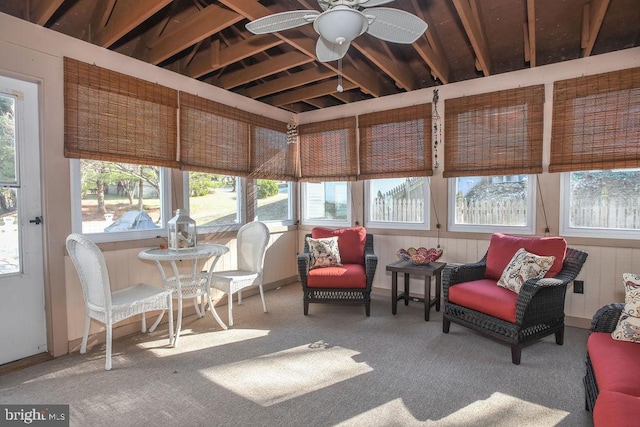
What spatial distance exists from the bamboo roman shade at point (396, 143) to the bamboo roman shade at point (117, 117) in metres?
2.31

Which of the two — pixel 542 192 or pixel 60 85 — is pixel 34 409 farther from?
pixel 542 192

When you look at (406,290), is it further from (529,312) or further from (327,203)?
(327,203)

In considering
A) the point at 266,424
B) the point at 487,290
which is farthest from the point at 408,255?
the point at 266,424

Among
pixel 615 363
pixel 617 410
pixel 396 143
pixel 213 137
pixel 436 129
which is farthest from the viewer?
pixel 396 143

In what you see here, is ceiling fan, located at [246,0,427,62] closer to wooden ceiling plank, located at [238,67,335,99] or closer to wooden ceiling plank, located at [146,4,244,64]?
wooden ceiling plank, located at [146,4,244,64]

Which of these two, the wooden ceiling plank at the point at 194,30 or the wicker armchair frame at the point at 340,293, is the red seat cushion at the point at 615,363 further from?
the wooden ceiling plank at the point at 194,30

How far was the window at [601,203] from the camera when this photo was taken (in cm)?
302

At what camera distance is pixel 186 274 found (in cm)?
347

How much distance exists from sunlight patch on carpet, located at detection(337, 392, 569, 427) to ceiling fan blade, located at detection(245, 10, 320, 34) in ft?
7.62

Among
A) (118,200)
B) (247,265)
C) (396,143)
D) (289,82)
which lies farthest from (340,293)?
(289,82)

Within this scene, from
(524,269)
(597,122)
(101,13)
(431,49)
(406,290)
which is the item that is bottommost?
(406,290)

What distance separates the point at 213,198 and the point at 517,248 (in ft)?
10.5

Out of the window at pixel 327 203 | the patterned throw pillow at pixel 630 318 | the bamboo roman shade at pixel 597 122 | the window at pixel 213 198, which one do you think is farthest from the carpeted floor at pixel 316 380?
the window at pixel 327 203

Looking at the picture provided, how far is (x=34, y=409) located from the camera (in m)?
1.96
